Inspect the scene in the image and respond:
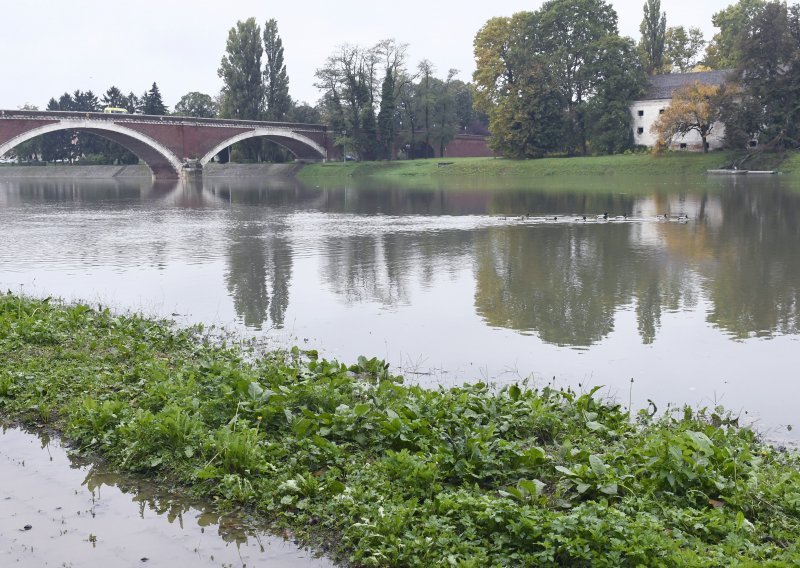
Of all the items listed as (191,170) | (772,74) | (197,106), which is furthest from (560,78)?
(197,106)

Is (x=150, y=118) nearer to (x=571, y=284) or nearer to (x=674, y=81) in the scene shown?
(x=674, y=81)

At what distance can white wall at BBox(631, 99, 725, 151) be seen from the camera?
2644 inches

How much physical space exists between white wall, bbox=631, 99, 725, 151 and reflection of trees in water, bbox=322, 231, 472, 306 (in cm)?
4990

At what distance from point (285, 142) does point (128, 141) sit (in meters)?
16.6

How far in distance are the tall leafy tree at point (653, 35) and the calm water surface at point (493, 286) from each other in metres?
50.4

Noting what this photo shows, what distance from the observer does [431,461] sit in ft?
18.1

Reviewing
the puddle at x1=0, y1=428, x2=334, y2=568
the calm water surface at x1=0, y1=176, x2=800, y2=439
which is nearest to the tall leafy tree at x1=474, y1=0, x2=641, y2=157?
the calm water surface at x1=0, y1=176, x2=800, y2=439

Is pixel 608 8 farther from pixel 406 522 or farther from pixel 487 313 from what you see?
pixel 406 522

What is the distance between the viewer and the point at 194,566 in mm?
4711

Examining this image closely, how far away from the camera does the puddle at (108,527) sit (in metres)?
4.77

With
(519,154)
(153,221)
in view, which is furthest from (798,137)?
(153,221)

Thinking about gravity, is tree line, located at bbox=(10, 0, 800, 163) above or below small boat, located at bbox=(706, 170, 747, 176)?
above

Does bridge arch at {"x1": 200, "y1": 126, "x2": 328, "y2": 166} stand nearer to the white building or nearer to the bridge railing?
the bridge railing

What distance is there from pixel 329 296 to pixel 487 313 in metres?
2.86
